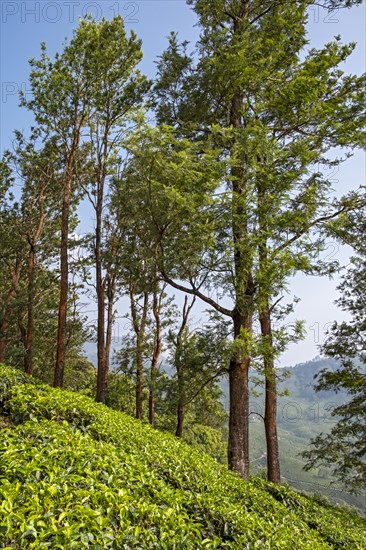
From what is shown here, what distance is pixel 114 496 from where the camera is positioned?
3287 mm

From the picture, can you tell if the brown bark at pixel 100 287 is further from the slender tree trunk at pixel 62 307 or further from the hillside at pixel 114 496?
the hillside at pixel 114 496

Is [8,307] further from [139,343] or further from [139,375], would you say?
[139,375]

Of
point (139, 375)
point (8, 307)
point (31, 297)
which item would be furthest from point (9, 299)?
point (139, 375)

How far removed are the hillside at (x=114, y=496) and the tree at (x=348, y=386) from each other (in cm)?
769

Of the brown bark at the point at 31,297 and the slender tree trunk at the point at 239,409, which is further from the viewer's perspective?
the brown bark at the point at 31,297

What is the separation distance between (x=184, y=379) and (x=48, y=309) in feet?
49.1

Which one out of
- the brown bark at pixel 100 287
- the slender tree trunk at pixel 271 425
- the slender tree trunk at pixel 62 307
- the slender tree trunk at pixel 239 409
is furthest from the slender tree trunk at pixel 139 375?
the slender tree trunk at pixel 239 409

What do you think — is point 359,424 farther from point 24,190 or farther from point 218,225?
point 24,190

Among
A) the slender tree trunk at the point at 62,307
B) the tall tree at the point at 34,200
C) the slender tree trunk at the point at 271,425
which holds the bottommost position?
the slender tree trunk at the point at 271,425

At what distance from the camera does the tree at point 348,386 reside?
1409cm

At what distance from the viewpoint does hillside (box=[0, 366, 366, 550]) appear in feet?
8.74

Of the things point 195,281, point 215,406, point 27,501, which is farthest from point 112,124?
point 27,501

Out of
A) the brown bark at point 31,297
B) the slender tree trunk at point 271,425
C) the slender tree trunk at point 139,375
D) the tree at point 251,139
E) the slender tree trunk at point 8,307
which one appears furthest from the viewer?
the slender tree trunk at point 8,307

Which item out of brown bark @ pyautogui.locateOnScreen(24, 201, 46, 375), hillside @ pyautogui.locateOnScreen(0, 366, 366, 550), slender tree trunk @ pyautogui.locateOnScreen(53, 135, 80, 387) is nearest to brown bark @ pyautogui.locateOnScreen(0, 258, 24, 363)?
brown bark @ pyautogui.locateOnScreen(24, 201, 46, 375)
